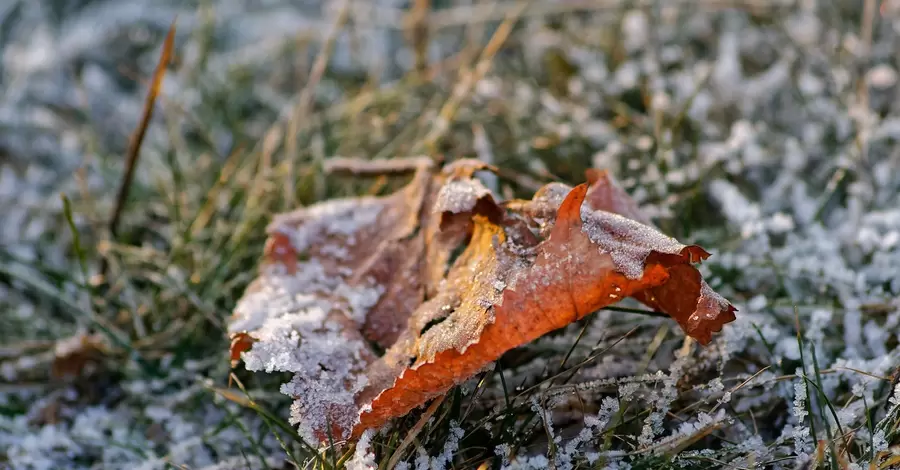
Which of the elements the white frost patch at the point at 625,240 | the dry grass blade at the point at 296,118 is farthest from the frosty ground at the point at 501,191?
the white frost patch at the point at 625,240

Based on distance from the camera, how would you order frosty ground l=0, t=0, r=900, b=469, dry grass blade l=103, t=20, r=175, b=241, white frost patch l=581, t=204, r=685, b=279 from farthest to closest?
dry grass blade l=103, t=20, r=175, b=241 < frosty ground l=0, t=0, r=900, b=469 < white frost patch l=581, t=204, r=685, b=279

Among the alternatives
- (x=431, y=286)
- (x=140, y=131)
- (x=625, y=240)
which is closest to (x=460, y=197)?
(x=431, y=286)

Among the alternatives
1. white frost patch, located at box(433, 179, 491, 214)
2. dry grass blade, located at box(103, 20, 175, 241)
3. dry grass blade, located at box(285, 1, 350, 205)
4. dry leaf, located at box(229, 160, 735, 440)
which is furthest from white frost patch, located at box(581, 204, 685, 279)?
dry grass blade, located at box(103, 20, 175, 241)

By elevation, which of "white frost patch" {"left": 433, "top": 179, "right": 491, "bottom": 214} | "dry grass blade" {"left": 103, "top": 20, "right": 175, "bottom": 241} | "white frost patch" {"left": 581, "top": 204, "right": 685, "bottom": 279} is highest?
"dry grass blade" {"left": 103, "top": 20, "right": 175, "bottom": 241}

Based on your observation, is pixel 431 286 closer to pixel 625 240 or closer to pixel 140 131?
pixel 625 240

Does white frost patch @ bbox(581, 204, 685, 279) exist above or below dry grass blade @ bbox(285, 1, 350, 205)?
below

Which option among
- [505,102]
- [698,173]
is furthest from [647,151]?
[505,102]

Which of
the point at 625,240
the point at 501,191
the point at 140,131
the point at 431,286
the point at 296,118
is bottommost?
the point at 625,240

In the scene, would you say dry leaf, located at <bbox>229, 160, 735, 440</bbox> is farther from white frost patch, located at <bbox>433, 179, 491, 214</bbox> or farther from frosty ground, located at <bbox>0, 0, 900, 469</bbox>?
frosty ground, located at <bbox>0, 0, 900, 469</bbox>
